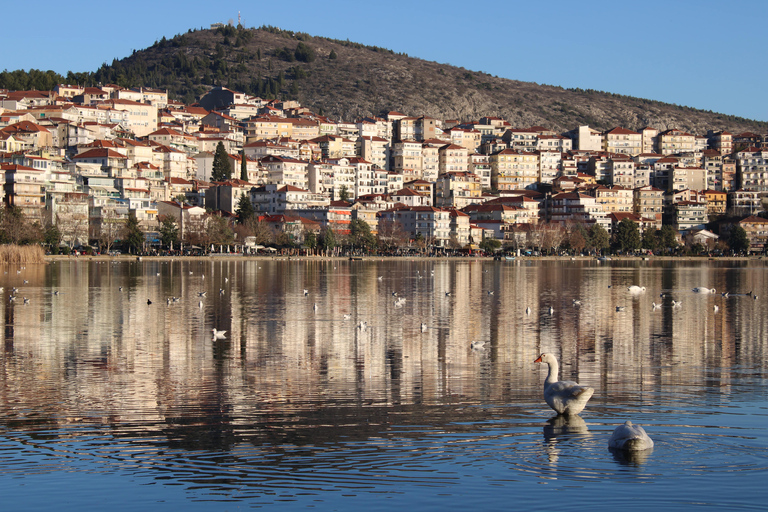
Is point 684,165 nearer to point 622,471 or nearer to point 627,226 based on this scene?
point 627,226

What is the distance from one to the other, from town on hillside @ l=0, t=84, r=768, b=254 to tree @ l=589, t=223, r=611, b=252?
1.37ft

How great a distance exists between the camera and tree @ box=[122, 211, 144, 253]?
294ft

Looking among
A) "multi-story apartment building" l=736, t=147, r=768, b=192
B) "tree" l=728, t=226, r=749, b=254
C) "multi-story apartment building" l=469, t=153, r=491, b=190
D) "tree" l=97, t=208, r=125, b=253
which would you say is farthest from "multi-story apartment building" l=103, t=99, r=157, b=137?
"multi-story apartment building" l=736, t=147, r=768, b=192

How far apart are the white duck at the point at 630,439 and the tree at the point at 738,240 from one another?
123 metres

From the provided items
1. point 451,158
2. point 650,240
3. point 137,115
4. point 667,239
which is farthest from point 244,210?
point 667,239

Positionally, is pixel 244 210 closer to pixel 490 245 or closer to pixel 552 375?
pixel 490 245

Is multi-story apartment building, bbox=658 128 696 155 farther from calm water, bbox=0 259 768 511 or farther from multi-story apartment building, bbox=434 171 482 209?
calm water, bbox=0 259 768 511

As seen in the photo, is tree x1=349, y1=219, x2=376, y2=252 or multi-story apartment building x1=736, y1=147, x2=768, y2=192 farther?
multi-story apartment building x1=736, y1=147, x2=768, y2=192

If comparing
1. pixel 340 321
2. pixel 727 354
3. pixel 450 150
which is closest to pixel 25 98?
pixel 450 150

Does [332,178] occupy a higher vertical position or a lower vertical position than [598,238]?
higher

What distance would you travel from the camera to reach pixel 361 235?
358 ft

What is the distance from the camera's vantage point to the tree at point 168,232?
308 feet

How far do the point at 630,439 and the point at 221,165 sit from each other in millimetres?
111494

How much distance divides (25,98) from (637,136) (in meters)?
105
